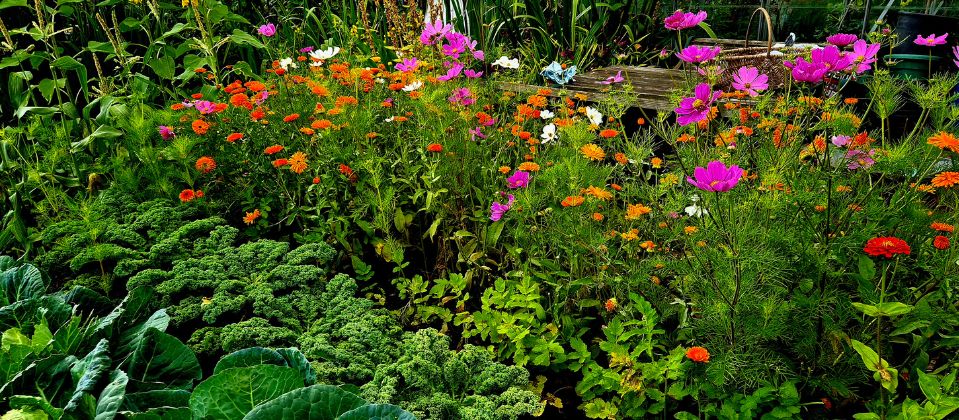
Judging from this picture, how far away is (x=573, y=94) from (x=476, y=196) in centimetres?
88

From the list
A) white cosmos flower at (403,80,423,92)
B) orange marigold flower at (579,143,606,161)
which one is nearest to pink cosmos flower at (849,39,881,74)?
orange marigold flower at (579,143,606,161)

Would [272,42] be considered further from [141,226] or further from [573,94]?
[141,226]

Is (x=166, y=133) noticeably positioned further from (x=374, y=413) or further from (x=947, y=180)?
(x=947, y=180)

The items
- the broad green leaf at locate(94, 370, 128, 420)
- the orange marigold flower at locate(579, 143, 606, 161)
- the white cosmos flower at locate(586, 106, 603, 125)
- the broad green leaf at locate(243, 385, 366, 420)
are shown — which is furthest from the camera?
the white cosmos flower at locate(586, 106, 603, 125)

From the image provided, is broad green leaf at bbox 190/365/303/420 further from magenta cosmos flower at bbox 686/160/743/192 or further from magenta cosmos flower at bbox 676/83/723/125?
magenta cosmos flower at bbox 676/83/723/125

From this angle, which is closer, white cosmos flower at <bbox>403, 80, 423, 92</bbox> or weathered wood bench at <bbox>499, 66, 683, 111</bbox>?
white cosmos flower at <bbox>403, 80, 423, 92</bbox>

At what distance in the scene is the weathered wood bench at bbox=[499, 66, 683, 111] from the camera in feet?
10.6

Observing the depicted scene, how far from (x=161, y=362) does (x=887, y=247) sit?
5.41ft

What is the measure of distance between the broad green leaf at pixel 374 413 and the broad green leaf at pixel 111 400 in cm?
46

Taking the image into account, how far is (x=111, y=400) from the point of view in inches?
51.0

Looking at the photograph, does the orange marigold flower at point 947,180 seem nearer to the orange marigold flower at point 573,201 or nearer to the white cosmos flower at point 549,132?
the orange marigold flower at point 573,201

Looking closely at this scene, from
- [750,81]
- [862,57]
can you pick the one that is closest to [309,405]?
[750,81]

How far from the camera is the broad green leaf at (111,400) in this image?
126cm

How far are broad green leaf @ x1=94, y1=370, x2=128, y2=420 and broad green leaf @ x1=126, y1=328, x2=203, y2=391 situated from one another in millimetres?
202
